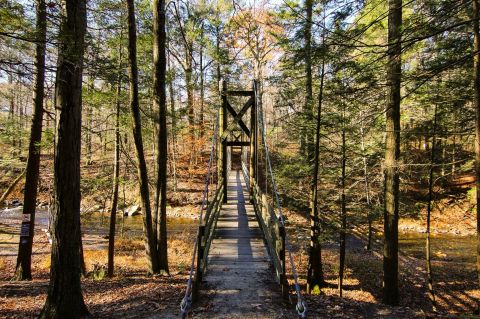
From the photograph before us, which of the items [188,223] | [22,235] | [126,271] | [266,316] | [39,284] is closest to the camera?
[266,316]

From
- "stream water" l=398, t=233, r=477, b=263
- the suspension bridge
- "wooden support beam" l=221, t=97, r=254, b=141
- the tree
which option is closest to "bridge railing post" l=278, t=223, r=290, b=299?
the suspension bridge

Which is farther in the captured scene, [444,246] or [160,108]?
[444,246]

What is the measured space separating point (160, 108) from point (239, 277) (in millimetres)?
4586

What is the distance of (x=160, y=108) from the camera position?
311 inches

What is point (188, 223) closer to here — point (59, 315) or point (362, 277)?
point (362, 277)

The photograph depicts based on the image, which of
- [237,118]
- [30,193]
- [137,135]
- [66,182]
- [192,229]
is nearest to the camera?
[66,182]

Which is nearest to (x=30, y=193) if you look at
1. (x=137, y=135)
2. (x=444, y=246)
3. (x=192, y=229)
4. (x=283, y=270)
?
(x=137, y=135)

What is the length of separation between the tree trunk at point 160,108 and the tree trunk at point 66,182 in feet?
11.5

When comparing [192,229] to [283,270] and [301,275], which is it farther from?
[283,270]

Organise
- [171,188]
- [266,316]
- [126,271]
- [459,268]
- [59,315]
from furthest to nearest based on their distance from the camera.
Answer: [171,188]
[459,268]
[126,271]
[59,315]
[266,316]

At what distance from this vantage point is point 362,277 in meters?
11.5

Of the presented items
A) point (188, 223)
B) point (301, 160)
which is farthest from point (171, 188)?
point (301, 160)

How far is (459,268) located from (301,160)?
26.7 feet

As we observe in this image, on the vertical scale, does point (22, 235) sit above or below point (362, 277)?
above
